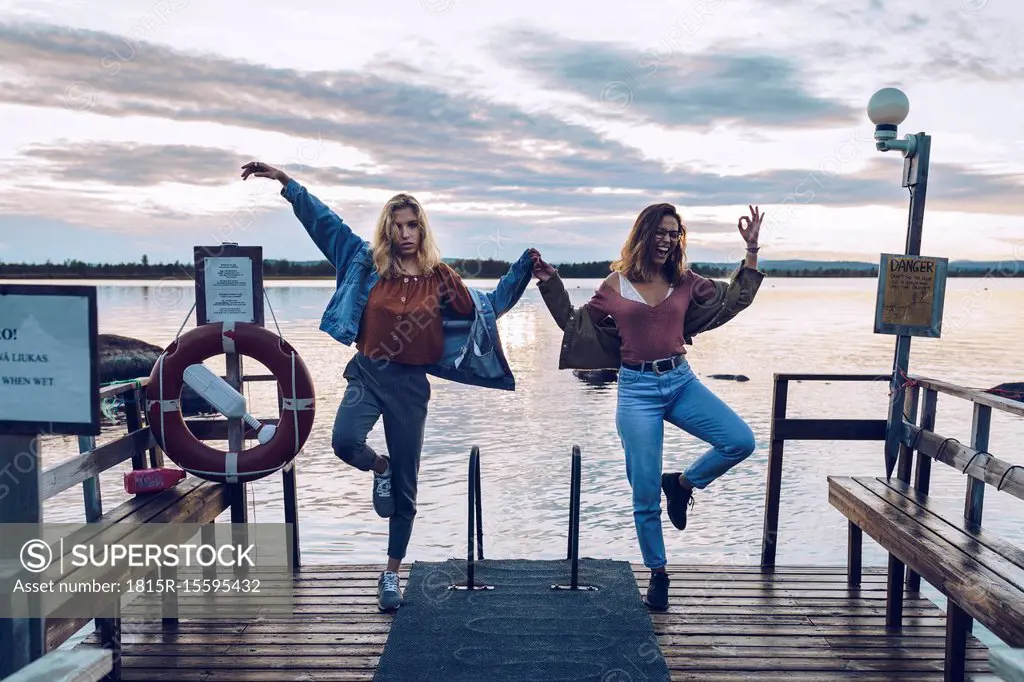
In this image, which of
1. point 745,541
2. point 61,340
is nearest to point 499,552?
point 745,541

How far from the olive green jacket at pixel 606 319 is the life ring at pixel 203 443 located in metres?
1.16

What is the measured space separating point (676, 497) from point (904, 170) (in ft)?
6.85

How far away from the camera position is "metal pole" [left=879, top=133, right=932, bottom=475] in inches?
162

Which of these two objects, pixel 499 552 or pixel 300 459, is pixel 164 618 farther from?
pixel 300 459

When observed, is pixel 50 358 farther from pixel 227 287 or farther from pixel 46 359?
pixel 227 287

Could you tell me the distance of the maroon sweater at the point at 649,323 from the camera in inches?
136

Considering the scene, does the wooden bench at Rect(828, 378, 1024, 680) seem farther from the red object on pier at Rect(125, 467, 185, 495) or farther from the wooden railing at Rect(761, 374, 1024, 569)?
the red object on pier at Rect(125, 467, 185, 495)

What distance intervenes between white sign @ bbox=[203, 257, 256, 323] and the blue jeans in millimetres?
1750

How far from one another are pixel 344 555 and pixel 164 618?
13.0ft

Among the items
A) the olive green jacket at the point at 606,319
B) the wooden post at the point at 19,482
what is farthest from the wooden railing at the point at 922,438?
the wooden post at the point at 19,482

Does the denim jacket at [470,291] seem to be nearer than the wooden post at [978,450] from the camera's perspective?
No

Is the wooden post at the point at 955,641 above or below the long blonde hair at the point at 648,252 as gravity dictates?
below

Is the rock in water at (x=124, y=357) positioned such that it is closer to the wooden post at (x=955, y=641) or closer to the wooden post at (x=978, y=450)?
the wooden post at (x=978, y=450)

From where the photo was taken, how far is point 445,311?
11.9 feet
